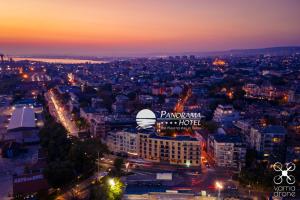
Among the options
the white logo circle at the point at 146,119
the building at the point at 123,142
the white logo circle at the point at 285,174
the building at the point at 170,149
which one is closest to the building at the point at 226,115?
the white logo circle at the point at 146,119

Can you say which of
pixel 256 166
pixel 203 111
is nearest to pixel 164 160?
pixel 256 166

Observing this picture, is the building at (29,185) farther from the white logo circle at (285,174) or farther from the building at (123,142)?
the white logo circle at (285,174)

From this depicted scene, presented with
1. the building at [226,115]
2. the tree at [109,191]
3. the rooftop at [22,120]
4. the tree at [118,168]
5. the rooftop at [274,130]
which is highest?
the rooftop at [274,130]

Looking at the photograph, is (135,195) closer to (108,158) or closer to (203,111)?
(108,158)

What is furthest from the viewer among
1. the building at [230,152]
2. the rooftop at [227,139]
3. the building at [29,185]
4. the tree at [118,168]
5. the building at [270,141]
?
the building at [270,141]

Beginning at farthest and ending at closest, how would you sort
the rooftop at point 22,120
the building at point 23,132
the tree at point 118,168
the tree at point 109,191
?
the rooftop at point 22,120 → the building at point 23,132 → the tree at point 118,168 → the tree at point 109,191

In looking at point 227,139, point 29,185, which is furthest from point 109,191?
point 227,139
